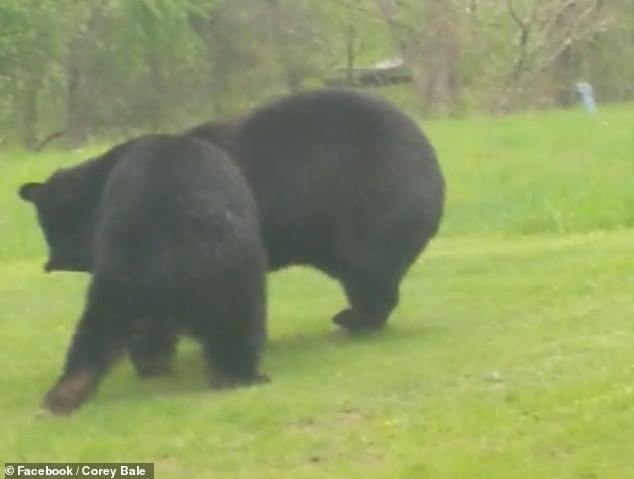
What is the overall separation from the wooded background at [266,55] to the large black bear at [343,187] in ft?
80.9

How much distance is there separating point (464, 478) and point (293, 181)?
3347 mm

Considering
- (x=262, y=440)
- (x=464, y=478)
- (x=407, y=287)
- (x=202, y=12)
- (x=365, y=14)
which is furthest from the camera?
(x=202, y=12)

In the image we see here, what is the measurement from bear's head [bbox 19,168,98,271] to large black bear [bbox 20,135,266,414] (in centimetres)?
44

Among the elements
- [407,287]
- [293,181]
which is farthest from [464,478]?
[407,287]

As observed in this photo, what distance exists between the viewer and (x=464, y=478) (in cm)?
630

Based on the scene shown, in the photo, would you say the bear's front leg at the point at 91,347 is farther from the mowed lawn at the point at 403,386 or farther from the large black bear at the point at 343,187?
the large black bear at the point at 343,187

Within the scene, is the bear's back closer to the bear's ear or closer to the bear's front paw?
the bear's front paw

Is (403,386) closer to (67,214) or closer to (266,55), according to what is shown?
(67,214)

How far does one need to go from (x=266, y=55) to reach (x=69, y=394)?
36.5 metres

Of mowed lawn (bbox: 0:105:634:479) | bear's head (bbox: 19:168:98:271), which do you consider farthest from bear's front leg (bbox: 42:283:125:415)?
bear's head (bbox: 19:168:98:271)

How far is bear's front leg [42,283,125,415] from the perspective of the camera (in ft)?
25.6

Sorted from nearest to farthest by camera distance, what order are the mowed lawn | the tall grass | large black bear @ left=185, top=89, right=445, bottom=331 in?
the mowed lawn, large black bear @ left=185, top=89, right=445, bottom=331, the tall grass

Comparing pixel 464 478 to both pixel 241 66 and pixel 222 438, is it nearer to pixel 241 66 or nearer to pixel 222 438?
pixel 222 438

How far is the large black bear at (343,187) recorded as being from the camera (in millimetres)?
9242
